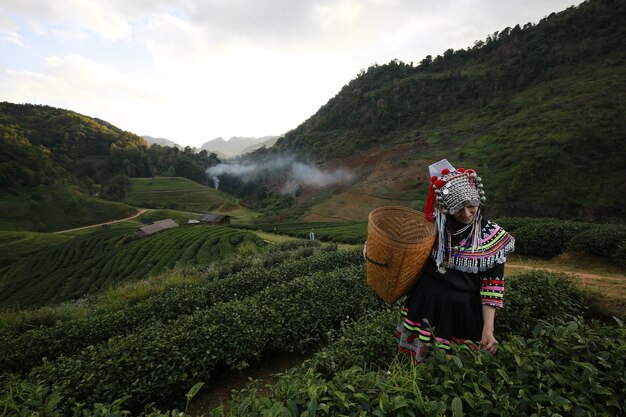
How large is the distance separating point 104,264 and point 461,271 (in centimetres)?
3604

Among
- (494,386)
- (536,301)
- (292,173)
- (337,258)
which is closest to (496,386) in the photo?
(494,386)

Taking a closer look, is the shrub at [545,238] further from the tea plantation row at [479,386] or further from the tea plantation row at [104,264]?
the tea plantation row at [104,264]

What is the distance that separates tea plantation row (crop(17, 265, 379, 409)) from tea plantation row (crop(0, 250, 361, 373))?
1.40 m

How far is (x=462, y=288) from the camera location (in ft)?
8.10

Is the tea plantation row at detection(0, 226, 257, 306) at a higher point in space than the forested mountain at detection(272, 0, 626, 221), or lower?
lower

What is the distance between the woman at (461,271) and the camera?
2412 millimetres

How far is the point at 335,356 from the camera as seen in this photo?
2887 millimetres

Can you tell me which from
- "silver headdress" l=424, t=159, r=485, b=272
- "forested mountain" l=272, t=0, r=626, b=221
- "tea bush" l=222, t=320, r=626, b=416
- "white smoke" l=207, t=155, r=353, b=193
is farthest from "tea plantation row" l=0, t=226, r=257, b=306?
"white smoke" l=207, t=155, r=353, b=193

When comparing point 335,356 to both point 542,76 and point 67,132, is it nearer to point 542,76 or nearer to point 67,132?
point 542,76

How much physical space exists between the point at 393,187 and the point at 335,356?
41.2m

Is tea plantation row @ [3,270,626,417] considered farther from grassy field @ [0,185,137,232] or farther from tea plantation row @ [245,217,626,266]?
grassy field @ [0,185,137,232]

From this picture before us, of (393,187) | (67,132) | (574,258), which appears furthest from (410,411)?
(67,132)

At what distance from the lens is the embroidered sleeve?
95.1 inches

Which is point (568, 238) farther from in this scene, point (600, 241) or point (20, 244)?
point (20, 244)
